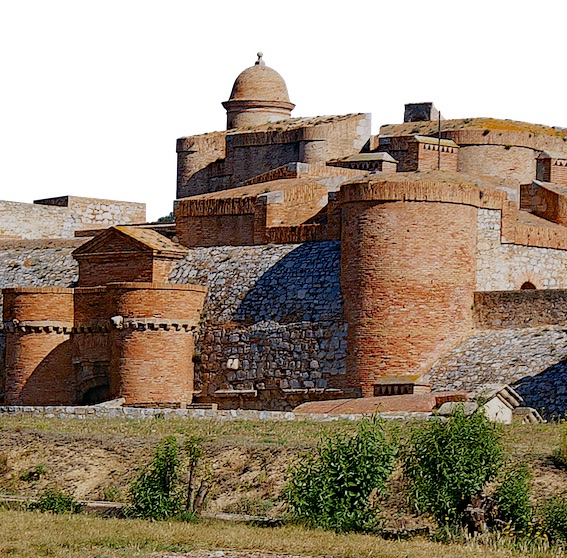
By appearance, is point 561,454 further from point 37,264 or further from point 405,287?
point 37,264

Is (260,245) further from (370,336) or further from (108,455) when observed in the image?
(108,455)

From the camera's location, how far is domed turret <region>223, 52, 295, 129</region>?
5175 cm

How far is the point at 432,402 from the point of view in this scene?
2919cm

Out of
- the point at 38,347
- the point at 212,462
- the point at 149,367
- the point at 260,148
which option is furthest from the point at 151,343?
the point at 212,462

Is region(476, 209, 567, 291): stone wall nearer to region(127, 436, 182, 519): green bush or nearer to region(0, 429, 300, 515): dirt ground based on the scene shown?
region(0, 429, 300, 515): dirt ground

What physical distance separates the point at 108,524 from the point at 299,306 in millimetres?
17168

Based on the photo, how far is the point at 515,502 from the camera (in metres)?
19.8

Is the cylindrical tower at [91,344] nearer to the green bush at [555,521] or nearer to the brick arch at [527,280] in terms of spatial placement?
the brick arch at [527,280]

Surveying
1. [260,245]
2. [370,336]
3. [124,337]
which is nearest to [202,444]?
[370,336]

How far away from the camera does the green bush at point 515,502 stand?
19.7 metres

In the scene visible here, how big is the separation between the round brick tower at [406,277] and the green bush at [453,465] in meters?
13.6

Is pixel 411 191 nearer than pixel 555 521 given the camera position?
No

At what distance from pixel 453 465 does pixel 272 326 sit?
1727cm

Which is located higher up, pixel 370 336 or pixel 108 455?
pixel 370 336
